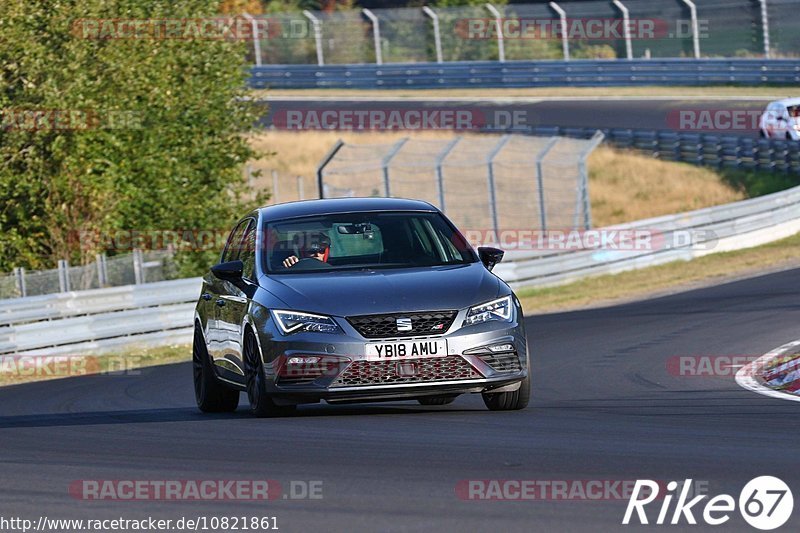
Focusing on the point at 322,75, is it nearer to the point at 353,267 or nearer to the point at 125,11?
the point at 125,11

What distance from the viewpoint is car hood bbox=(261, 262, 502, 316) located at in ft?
31.7

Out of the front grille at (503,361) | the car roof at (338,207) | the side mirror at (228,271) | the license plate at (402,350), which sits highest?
the car roof at (338,207)

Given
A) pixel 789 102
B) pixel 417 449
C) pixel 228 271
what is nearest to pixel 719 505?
pixel 417 449

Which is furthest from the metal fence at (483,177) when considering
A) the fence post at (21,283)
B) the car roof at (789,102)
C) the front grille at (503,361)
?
the front grille at (503,361)

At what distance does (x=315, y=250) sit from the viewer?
10.7 m

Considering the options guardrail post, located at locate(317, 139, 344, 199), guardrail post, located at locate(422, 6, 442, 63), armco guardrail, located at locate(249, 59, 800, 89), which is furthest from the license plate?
guardrail post, located at locate(422, 6, 442, 63)

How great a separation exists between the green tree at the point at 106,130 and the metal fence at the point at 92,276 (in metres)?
2.16

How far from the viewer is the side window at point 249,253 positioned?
10.9 m

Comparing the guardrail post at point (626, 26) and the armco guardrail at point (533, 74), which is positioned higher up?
the guardrail post at point (626, 26)

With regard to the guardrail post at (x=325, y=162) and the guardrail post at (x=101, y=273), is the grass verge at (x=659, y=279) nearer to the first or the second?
the guardrail post at (x=325, y=162)

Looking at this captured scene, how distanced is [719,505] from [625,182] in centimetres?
3472

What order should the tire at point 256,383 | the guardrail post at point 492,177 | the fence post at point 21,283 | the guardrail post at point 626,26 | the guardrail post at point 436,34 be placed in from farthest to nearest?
the guardrail post at point 436,34, the guardrail post at point 626,26, the guardrail post at point 492,177, the fence post at point 21,283, the tire at point 256,383

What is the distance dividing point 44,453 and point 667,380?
6.25 meters

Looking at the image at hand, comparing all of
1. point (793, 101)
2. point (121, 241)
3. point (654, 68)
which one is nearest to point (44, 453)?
point (121, 241)
